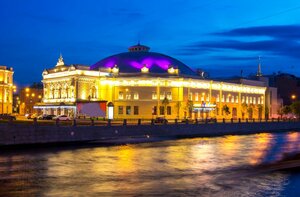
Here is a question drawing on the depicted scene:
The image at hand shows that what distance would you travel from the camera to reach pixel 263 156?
40281 millimetres

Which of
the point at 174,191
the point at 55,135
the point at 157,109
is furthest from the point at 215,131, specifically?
the point at 174,191

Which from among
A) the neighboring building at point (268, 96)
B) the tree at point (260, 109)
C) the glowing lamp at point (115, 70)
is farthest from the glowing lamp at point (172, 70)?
the tree at point (260, 109)

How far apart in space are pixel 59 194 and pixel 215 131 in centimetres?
5544

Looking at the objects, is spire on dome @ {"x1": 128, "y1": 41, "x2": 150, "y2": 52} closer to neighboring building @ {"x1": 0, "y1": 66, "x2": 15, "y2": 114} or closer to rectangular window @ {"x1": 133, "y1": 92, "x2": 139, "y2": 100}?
rectangular window @ {"x1": 133, "y1": 92, "x2": 139, "y2": 100}

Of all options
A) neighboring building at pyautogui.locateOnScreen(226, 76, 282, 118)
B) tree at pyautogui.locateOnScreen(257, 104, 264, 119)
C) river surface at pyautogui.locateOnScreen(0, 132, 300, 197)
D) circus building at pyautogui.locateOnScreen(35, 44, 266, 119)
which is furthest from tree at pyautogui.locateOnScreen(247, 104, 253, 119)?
river surface at pyautogui.locateOnScreen(0, 132, 300, 197)

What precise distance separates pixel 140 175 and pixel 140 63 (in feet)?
350

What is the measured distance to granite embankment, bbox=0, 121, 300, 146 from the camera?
46.5 meters

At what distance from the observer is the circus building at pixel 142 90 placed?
118m

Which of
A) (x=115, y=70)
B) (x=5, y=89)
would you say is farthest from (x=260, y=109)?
(x=5, y=89)

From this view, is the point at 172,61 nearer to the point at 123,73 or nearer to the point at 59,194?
the point at 123,73

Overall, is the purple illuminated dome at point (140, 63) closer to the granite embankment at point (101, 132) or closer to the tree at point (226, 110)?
the tree at point (226, 110)

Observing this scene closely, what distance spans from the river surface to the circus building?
2682 inches

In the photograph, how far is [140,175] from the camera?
27.4 meters

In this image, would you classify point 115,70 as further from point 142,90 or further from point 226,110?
point 226,110
